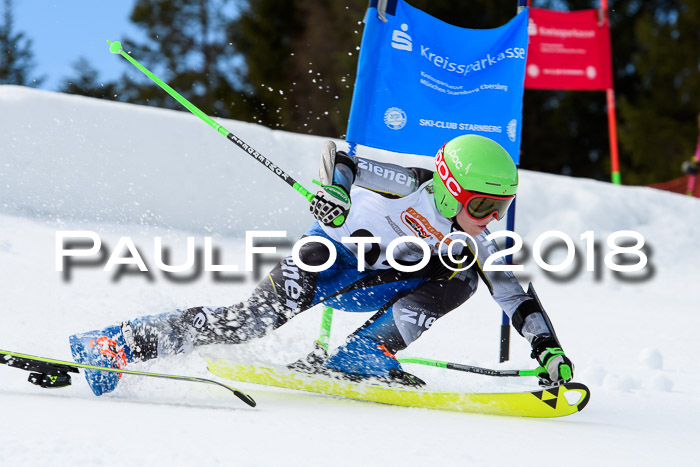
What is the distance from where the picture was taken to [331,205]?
3.12 m

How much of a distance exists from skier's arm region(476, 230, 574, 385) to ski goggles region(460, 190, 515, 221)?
243mm

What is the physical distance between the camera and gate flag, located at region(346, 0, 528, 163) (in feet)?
14.1

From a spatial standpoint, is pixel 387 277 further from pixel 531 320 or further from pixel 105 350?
pixel 105 350

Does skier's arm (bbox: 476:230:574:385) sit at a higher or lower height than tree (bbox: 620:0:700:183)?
lower

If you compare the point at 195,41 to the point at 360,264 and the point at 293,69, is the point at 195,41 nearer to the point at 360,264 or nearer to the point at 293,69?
the point at 293,69

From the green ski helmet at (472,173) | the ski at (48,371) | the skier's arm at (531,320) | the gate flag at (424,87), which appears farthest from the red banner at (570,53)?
the ski at (48,371)

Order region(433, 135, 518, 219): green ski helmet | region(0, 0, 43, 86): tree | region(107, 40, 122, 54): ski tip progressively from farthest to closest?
region(0, 0, 43, 86): tree < region(107, 40, 122, 54): ski tip < region(433, 135, 518, 219): green ski helmet

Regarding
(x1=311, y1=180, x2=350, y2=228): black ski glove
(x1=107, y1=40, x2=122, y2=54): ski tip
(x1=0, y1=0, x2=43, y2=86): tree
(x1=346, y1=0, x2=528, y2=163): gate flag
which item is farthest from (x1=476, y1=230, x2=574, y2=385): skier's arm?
(x1=0, y1=0, x2=43, y2=86): tree

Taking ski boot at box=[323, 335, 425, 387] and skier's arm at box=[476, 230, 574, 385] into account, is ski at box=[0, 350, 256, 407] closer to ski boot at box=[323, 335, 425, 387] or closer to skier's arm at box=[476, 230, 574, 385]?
ski boot at box=[323, 335, 425, 387]

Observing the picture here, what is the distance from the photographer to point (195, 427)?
2.36 meters

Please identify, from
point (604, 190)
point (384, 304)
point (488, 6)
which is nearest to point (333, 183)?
point (384, 304)

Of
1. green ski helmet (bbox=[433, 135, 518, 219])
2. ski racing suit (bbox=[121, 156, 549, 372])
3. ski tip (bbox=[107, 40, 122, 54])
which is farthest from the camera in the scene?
ski tip (bbox=[107, 40, 122, 54])

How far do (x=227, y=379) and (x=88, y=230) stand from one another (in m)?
3.88

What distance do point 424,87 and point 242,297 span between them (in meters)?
1.92
